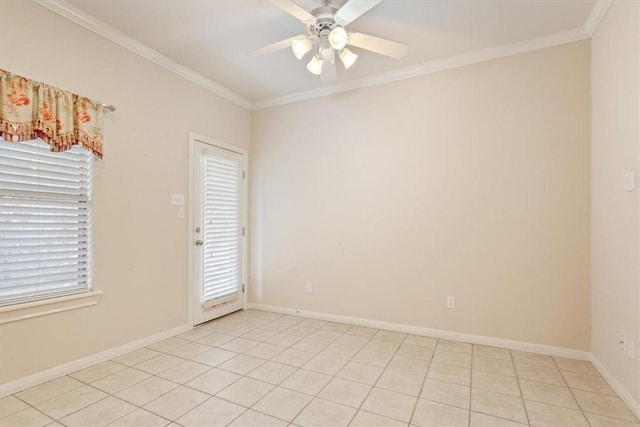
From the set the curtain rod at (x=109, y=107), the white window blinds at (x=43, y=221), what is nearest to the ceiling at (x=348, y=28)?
the curtain rod at (x=109, y=107)

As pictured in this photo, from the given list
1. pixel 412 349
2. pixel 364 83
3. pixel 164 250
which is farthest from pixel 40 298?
pixel 364 83

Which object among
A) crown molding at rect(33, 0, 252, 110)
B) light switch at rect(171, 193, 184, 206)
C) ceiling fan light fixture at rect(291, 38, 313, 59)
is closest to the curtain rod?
crown molding at rect(33, 0, 252, 110)

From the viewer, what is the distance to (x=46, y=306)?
2312mm

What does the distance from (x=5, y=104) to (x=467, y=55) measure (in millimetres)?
3725

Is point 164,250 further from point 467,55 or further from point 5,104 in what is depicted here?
point 467,55

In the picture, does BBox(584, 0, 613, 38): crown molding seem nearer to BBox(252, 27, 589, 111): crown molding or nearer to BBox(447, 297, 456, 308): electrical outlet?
BBox(252, 27, 589, 111): crown molding

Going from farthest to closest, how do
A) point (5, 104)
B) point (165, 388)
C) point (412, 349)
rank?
1. point (412, 349)
2. point (165, 388)
3. point (5, 104)

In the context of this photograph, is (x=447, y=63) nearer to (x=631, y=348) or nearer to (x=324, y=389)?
(x=631, y=348)

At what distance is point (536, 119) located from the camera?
285cm

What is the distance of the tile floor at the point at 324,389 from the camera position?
6.26ft

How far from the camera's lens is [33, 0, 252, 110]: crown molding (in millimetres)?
2385

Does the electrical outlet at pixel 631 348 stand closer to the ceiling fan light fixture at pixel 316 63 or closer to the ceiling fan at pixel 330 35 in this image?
the ceiling fan at pixel 330 35

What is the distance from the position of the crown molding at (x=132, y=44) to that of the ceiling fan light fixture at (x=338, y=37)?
1916 mm

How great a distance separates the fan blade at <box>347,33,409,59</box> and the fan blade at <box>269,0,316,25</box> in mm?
319
